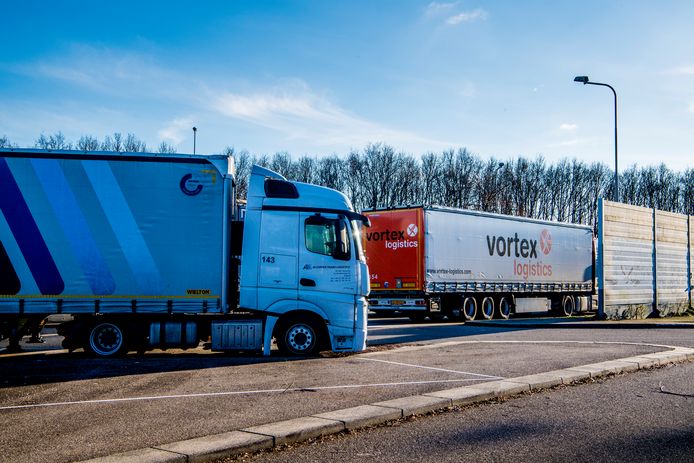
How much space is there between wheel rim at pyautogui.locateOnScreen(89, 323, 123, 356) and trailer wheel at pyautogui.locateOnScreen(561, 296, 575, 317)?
22.2 metres

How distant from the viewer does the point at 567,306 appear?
2975 cm

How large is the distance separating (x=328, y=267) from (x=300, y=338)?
4.63 feet

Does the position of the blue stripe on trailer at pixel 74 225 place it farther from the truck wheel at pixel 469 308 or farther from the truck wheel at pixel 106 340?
the truck wheel at pixel 469 308

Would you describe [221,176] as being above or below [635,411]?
above

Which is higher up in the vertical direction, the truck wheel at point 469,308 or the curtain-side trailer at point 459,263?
the curtain-side trailer at point 459,263

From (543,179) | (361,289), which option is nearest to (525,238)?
(361,289)

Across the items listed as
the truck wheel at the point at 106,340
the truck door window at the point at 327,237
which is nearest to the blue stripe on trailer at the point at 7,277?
the truck wheel at the point at 106,340

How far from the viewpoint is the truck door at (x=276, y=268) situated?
11977mm

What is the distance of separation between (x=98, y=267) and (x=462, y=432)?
7690mm

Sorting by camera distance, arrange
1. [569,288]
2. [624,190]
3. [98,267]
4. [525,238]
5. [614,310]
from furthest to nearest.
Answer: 1. [624,190]
2. [569,288]
3. [525,238]
4. [614,310]
5. [98,267]

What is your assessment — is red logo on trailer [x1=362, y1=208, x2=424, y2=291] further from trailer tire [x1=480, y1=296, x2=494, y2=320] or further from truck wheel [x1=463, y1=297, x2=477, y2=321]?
trailer tire [x1=480, y1=296, x2=494, y2=320]

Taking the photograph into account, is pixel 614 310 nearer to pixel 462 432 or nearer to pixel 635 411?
pixel 635 411

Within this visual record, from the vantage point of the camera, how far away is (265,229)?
12.0 m

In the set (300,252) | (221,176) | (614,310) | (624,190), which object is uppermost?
(624,190)
